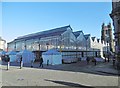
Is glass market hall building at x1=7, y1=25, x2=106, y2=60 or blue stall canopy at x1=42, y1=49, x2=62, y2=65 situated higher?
glass market hall building at x1=7, y1=25, x2=106, y2=60

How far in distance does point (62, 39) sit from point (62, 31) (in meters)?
3.15

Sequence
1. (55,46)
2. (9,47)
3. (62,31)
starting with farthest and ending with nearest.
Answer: (9,47)
(62,31)
(55,46)

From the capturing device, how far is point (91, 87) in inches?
447

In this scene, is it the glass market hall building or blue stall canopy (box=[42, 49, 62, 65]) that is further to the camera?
the glass market hall building

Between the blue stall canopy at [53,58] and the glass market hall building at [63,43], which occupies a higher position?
the glass market hall building at [63,43]

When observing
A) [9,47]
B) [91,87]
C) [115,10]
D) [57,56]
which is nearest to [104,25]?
[9,47]

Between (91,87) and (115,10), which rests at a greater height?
(115,10)

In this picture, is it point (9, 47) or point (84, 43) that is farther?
point (9, 47)

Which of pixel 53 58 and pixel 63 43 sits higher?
pixel 63 43

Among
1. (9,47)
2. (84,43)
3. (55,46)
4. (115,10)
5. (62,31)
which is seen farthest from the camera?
(9,47)

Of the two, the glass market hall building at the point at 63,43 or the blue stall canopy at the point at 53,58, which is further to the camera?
the glass market hall building at the point at 63,43

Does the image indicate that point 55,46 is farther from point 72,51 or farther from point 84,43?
point 84,43

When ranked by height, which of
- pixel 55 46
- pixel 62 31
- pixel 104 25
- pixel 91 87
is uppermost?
pixel 104 25

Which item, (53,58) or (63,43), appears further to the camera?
(63,43)
